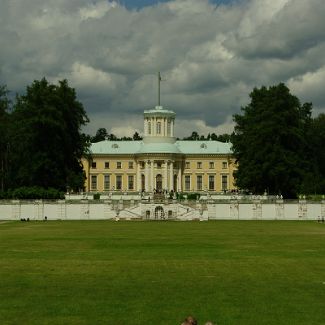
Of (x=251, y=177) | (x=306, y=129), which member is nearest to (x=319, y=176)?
(x=306, y=129)

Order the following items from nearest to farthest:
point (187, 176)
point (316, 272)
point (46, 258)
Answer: point (316, 272) < point (46, 258) < point (187, 176)

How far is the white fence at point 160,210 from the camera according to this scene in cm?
8019

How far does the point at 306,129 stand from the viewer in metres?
96.7

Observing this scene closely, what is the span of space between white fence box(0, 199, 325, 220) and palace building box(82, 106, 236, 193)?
151 ft

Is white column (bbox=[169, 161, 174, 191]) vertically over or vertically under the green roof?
under

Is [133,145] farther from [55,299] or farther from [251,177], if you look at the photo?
A: [55,299]

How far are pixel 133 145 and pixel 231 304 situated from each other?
120 meters

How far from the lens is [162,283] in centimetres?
2314

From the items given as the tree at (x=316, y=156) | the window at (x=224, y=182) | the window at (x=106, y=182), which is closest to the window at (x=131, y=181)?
the window at (x=106, y=182)

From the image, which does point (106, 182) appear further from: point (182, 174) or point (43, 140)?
point (43, 140)

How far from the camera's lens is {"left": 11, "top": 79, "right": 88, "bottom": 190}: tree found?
276 ft

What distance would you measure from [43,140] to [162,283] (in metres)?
63.8

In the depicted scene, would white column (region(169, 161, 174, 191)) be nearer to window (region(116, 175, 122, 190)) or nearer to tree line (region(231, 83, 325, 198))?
window (region(116, 175, 122, 190))

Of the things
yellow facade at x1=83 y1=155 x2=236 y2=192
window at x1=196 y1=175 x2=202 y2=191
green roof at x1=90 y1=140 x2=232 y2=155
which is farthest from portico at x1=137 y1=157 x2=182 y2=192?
window at x1=196 y1=175 x2=202 y2=191
